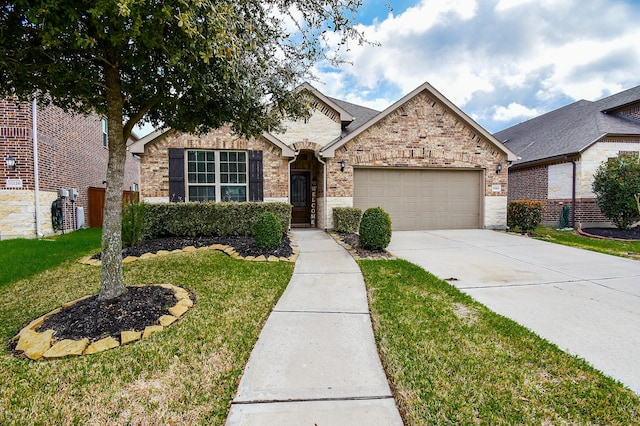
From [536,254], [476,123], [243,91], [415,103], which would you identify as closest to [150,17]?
[243,91]

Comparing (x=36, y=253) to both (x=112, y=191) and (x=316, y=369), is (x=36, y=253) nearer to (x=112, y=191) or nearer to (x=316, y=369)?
(x=112, y=191)

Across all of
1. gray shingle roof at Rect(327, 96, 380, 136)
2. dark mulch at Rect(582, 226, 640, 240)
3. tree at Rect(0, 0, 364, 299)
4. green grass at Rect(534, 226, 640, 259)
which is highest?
gray shingle roof at Rect(327, 96, 380, 136)

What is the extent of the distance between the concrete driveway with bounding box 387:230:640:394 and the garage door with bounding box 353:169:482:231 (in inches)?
91.2

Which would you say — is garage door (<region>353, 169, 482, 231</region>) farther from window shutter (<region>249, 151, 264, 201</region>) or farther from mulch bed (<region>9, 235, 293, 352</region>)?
mulch bed (<region>9, 235, 293, 352</region>)

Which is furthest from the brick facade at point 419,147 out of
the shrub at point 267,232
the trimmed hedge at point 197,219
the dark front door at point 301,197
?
the shrub at point 267,232

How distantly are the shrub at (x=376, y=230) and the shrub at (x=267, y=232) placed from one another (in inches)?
78.7

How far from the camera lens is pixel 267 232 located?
6527 mm

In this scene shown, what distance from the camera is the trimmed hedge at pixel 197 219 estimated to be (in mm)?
8023

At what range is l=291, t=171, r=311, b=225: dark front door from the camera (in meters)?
11.7

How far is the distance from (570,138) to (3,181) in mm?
20418

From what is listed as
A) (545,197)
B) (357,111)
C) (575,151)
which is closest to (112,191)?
(357,111)

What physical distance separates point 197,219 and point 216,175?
1.81 metres

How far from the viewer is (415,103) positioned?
10375mm

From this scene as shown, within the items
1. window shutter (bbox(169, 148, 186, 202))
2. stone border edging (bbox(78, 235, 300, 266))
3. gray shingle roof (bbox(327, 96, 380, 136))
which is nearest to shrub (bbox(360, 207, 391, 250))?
stone border edging (bbox(78, 235, 300, 266))
